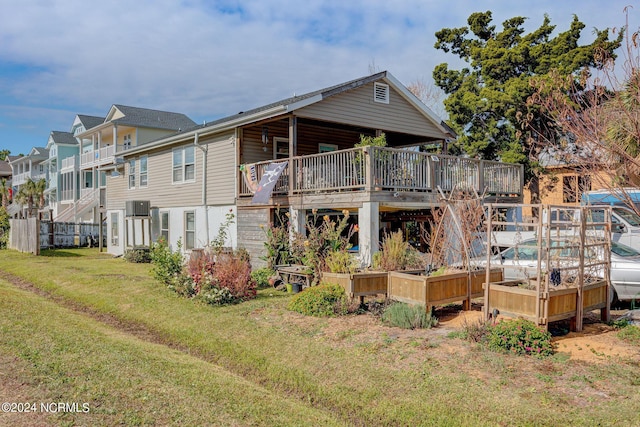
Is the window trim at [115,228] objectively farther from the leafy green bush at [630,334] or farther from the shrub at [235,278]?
the leafy green bush at [630,334]

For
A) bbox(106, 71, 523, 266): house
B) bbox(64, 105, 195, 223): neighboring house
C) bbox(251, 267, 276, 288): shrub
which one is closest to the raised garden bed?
bbox(106, 71, 523, 266): house

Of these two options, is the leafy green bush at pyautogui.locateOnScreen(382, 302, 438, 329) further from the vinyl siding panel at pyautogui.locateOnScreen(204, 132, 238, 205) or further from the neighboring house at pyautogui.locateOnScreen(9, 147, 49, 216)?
the neighboring house at pyautogui.locateOnScreen(9, 147, 49, 216)

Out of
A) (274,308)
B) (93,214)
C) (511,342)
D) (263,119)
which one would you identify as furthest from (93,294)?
(93,214)

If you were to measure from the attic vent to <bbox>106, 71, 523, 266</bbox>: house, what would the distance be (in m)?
0.04

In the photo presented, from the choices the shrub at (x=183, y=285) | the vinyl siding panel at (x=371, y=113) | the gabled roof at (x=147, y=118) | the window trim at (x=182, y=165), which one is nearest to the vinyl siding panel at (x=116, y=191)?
the window trim at (x=182, y=165)

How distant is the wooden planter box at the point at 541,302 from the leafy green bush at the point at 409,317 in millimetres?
1018

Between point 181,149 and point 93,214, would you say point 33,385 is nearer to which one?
point 181,149

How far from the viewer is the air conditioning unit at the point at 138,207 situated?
21266mm

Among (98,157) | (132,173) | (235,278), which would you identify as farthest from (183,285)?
(98,157)

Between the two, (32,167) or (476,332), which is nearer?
(476,332)

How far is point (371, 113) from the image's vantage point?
17.5 metres

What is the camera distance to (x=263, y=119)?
1554 cm

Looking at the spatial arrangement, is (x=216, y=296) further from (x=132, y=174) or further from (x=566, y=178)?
(x=132, y=174)

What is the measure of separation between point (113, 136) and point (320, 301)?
32.2 m
